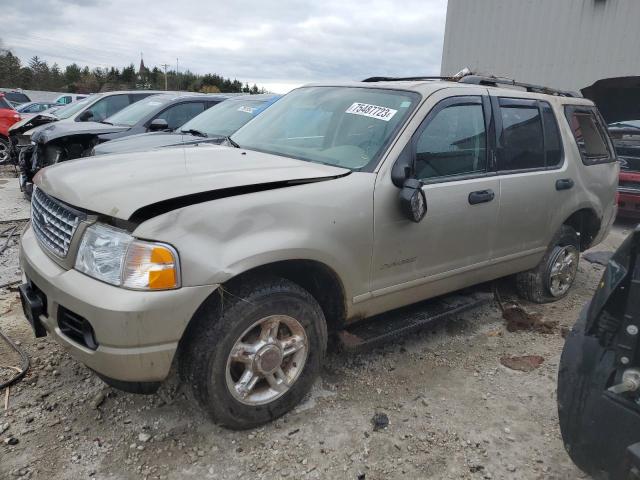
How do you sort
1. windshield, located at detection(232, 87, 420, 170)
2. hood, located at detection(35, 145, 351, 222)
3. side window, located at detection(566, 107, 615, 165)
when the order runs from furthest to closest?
side window, located at detection(566, 107, 615, 165), windshield, located at detection(232, 87, 420, 170), hood, located at detection(35, 145, 351, 222)

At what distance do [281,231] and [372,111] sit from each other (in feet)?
3.89

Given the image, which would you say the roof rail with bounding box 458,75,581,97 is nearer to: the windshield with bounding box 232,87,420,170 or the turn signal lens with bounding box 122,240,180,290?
the windshield with bounding box 232,87,420,170

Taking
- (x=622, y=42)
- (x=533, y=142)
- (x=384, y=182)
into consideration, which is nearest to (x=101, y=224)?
(x=384, y=182)

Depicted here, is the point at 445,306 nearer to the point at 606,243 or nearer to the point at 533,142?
the point at 533,142

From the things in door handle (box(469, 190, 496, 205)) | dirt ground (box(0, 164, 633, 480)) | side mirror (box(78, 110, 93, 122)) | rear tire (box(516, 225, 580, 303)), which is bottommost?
dirt ground (box(0, 164, 633, 480))

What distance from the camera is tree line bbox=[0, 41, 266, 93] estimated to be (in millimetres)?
42781

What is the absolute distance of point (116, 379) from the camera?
7.44 ft

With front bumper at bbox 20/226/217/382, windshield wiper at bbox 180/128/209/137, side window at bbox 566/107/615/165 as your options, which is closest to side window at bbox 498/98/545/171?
side window at bbox 566/107/615/165

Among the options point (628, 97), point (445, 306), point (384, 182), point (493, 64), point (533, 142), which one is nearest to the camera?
point (384, 182)

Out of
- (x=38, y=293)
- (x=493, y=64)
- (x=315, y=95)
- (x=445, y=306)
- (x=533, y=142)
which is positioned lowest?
(x=445, y=306)

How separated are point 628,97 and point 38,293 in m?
12.5

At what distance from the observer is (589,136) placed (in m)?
4.54

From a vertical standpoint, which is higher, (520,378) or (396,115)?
(396,115)

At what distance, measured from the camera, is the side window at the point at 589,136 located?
4336 mm
